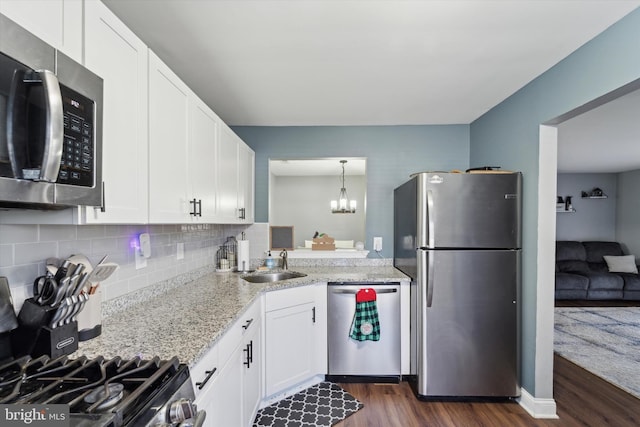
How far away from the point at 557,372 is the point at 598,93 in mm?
2448

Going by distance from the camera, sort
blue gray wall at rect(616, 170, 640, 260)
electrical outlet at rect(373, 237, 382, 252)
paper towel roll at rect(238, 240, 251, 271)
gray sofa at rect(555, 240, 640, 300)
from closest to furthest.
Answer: paper towel roll at rect(238, 240, 251, 271) < electrical outlet at rect(373, 237, 382, 252) < gray sofa at rect(555, 240, 640, 300) < blue gray wall at rect(616, 170, 640, 260)

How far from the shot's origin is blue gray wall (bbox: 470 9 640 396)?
1569 millimetres

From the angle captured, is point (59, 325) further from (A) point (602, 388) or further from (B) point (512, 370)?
(A) point (602, 388)

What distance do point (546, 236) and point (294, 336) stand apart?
1994 mm

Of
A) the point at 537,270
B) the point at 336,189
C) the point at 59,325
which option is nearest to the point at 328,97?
the point at 537,270

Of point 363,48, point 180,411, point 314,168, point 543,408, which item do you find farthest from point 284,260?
point 314,168

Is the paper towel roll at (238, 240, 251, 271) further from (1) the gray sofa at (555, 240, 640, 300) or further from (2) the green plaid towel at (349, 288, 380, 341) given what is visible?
(1) the gray sofa at (555, 240, 640, 300)

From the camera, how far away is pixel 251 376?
6.30 ft

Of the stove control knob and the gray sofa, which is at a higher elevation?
the stove control knob

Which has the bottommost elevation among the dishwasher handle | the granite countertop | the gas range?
the dishwasher handle

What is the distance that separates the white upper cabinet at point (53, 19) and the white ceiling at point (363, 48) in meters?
0.63

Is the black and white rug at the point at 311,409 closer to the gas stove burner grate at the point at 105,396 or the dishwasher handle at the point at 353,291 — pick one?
the dishwasher handle at the point at 353,291

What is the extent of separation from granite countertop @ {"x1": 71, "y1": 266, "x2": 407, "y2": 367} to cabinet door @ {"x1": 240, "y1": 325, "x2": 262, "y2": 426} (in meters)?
0.26

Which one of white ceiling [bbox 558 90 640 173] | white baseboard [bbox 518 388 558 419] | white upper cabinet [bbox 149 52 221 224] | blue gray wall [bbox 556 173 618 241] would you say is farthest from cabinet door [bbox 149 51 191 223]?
blue gray wall [bbox 556 173 618 241]
